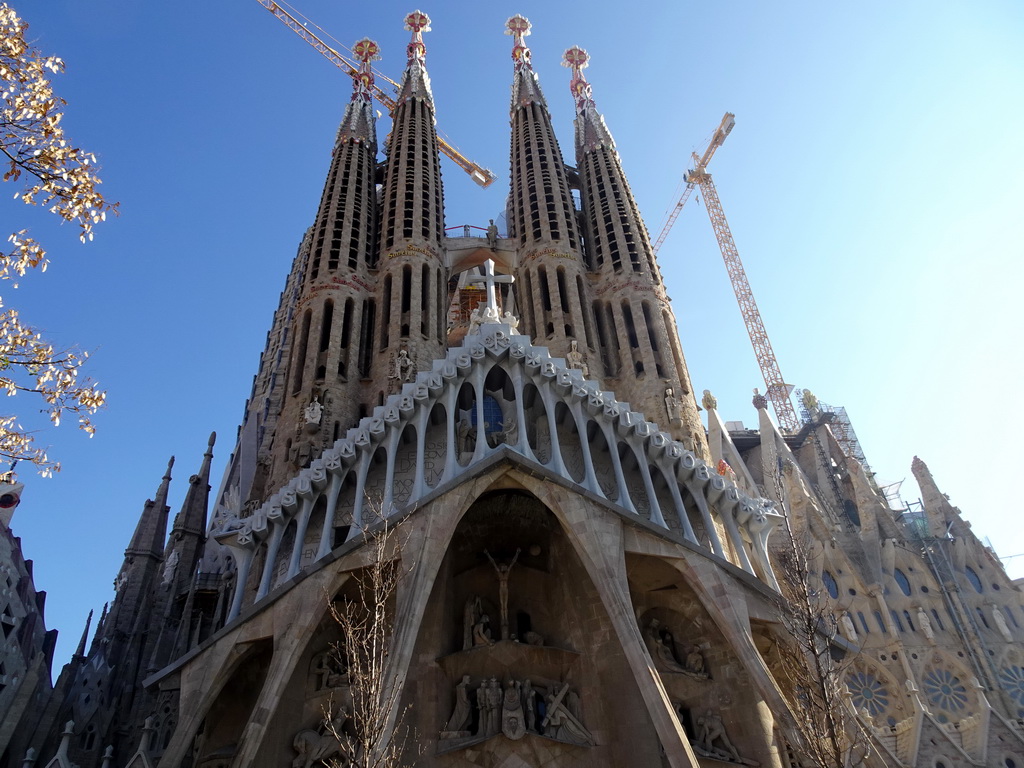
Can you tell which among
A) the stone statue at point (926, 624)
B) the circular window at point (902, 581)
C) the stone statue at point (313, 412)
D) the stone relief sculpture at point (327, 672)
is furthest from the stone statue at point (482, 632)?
the circular window at point (902, 581)

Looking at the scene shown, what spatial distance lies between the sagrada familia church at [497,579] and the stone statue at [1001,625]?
120 mm

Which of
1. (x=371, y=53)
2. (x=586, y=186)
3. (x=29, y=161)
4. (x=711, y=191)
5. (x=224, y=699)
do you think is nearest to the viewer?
(x=29, y=161)

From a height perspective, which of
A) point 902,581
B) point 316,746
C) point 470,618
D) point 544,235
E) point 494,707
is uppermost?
point 544,235

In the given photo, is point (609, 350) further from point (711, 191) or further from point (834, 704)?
point (711, 191)

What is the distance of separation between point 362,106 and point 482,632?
25.4 m

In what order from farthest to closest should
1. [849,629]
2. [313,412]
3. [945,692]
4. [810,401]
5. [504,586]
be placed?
[810,401], [849,629], [945,692], [313,412], [504,586]

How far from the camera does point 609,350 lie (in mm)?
25203

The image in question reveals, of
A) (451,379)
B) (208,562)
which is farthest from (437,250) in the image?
(208,562)

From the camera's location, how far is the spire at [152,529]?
83.0 ft

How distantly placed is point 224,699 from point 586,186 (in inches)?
919

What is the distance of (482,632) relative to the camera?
16609 millimetres

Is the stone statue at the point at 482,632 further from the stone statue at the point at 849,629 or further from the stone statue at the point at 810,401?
the stone statue at the point at 810,401

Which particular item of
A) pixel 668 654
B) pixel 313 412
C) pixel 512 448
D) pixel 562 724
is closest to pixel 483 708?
pixel 562 724

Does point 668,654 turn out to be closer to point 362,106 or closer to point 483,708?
point 483,708
